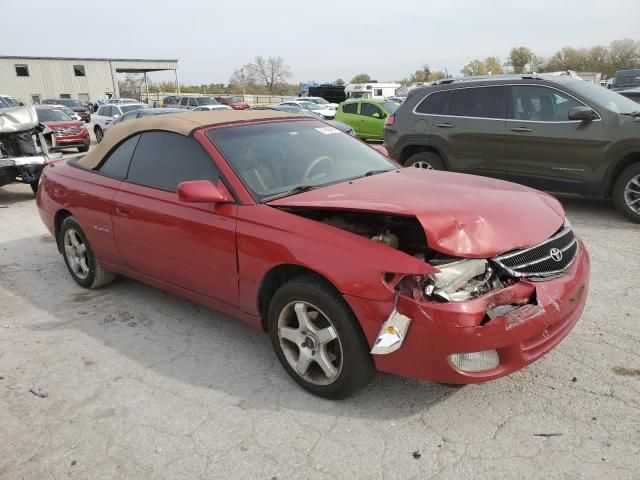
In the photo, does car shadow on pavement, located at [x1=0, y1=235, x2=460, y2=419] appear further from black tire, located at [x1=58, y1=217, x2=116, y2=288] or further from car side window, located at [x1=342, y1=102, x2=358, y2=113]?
car side window, located at [x1=342, y1=102, x2=358, y2=113]

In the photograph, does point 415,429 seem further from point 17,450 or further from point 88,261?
point 88,261

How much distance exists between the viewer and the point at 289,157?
371cm

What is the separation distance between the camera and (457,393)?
3023 millimetres

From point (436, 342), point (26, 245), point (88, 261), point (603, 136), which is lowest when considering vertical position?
point (26, 245)

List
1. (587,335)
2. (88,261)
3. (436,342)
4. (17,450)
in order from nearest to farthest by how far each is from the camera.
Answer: (436,342) < (17,450) < (587,335) < (88,261)

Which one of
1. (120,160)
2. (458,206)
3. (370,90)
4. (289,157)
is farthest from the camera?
(370,90)

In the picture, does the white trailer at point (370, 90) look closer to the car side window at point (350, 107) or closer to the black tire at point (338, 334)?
the car side window at point (350, 107)

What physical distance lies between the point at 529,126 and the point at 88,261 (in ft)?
18.7

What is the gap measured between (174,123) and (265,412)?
2280 millimetres

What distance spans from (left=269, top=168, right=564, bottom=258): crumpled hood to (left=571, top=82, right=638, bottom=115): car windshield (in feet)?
12.5

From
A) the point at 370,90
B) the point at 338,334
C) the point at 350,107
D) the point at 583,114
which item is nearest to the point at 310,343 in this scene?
the point at 338,334

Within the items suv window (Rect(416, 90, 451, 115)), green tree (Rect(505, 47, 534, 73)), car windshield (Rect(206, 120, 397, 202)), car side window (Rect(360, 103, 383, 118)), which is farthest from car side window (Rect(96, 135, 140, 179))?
green tree (Rect(505, 47, 534, 73))

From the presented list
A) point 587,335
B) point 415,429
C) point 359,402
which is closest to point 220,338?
point 359,402

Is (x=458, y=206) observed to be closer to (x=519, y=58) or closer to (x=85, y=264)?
(x=85, y=264)
